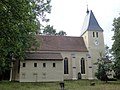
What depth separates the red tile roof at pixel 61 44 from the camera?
49544 mm

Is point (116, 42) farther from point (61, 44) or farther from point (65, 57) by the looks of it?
point (61, 44)

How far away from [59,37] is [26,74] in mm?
14922

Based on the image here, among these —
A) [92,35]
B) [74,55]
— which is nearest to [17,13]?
[74,55]

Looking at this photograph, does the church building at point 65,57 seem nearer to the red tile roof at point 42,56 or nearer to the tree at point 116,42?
the red tile roof at point 42,56

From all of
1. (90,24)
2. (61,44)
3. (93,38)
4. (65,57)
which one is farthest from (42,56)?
(90,24)

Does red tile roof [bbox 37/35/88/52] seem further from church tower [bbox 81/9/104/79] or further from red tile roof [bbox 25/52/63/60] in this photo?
red tile roof [bbox 25/52/63/60]

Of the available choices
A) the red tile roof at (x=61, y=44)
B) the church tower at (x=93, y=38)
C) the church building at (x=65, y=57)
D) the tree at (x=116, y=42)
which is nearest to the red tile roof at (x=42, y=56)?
the church building at (x=65, y=57)

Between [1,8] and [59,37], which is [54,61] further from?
[1,8]

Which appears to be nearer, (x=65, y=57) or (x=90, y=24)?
(x=65, y=57)

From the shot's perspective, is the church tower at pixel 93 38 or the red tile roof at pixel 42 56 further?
the church tower at pixel 93 38

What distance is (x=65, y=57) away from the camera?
5000 centimetres

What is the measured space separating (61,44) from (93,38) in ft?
27.6

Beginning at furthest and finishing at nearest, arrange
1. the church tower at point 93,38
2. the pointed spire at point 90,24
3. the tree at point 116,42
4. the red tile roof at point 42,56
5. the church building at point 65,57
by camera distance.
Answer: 1. the pointed spire at point 90,24
2. the church tower at point 93,38
3. the red tile roof at point 42,56
4. the church building at point 65,57
5. the tree at point 116,42

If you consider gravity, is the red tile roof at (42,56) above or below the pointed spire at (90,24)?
below
